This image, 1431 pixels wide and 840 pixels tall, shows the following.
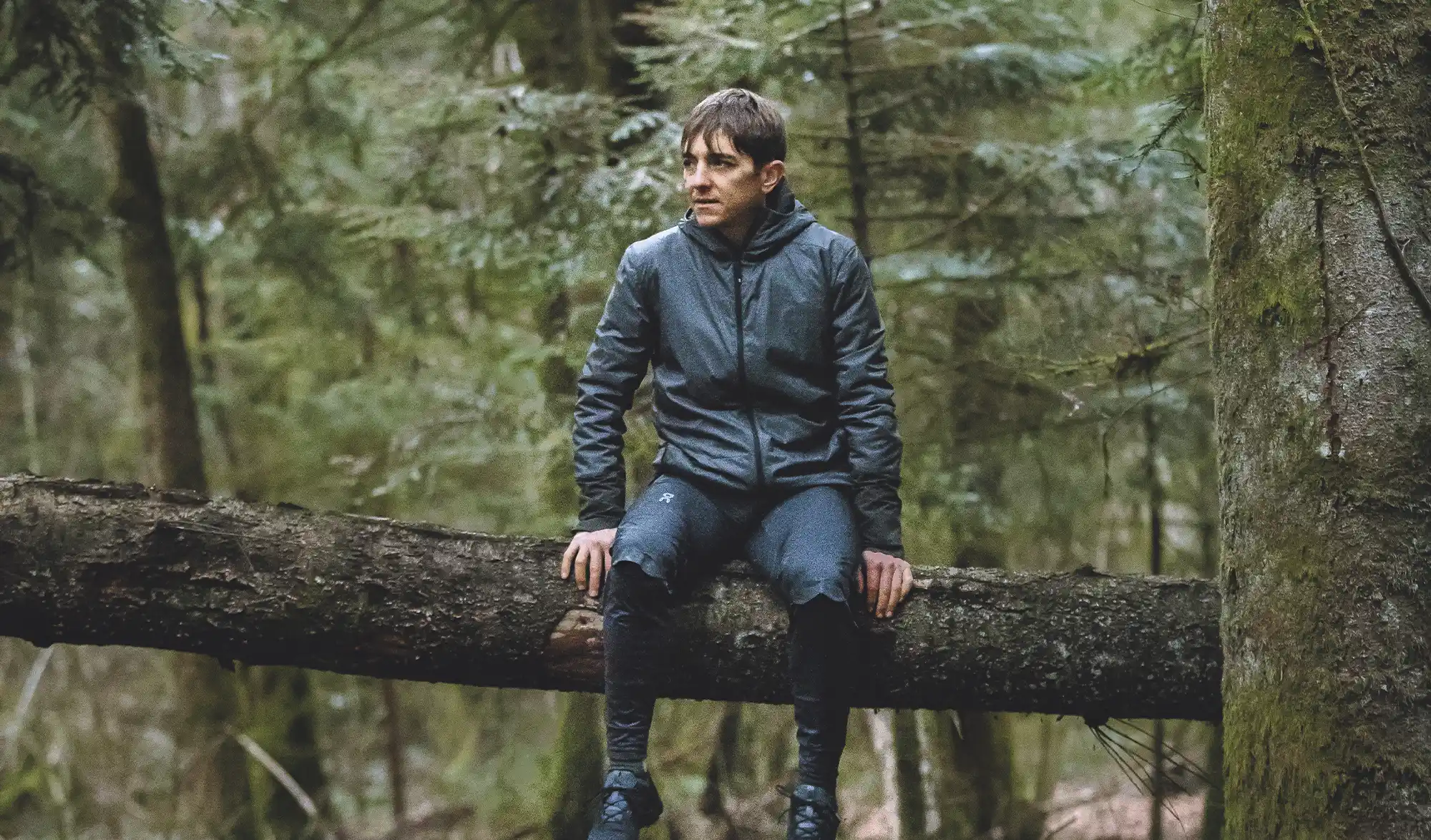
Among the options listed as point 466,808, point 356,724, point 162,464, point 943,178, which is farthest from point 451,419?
point 356,724

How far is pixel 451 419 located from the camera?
6.56 m

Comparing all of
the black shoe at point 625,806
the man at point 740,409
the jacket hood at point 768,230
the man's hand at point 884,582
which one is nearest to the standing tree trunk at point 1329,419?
the man's hand at point 884,582

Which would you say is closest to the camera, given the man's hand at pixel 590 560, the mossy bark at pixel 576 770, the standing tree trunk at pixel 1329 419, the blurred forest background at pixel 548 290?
the standing tree trunk at pixel 1329 419

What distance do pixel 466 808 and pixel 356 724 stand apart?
4293 mm

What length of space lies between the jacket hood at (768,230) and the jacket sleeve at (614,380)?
0.23m

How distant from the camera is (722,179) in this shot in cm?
358

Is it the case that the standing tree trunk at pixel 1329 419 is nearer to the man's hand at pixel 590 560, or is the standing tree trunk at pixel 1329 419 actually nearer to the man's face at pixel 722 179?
the man's face at pixel 722 179

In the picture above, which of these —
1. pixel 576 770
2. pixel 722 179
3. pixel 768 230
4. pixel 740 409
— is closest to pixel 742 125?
pixel 722 179

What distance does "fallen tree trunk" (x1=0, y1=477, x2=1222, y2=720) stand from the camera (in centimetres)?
346

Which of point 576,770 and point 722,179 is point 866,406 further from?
point 576,770

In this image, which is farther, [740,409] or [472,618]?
[740,409]

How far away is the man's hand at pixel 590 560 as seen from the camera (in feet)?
11.5

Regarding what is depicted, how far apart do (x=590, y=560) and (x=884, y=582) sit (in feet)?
2.97

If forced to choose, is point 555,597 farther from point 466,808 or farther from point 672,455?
point 466,808
